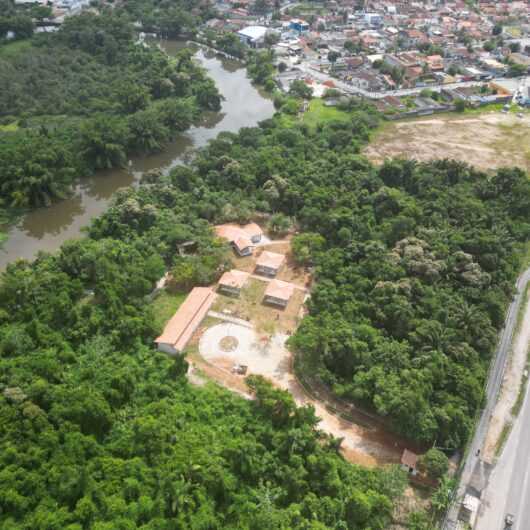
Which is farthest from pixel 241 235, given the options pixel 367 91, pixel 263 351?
pixel 367 91

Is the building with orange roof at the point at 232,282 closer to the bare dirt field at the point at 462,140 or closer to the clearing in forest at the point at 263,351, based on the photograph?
the clearing in forest at the point at 263,351

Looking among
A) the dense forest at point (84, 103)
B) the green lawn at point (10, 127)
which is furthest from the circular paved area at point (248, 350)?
the green lawn at point (10, 127)

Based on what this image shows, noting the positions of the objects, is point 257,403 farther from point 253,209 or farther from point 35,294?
point 253,209

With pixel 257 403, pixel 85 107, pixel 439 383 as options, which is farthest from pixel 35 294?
pixel 85 107

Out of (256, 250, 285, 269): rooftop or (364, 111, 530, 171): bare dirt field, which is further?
(364, 111, 530, 171): bare dirt field

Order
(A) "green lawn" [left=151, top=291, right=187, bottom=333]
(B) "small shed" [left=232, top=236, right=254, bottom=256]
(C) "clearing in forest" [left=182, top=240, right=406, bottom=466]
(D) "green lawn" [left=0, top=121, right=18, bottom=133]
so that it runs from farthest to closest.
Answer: (D) "green lawn" [left=0, top=121, right=18, bottom=133] < (B) "small shed" [left=232, top=236, right=254, bottom=256] < (A) "green lawn" [left=151, top=291, right=187, bottom=333] < (C) "clearing in forest" [left=182, top=240, right=406, bottom=466]

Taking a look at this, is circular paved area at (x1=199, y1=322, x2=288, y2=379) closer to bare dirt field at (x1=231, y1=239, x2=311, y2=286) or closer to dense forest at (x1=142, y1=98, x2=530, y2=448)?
dense forest at (x1=142, y1=98, x2=530, y2=448)

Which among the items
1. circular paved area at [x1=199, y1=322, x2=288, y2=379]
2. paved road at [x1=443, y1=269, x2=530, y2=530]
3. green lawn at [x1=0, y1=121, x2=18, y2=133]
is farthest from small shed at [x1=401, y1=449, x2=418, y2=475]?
green lawn at [x1=0, y1=121, x2=18, y2=133]
